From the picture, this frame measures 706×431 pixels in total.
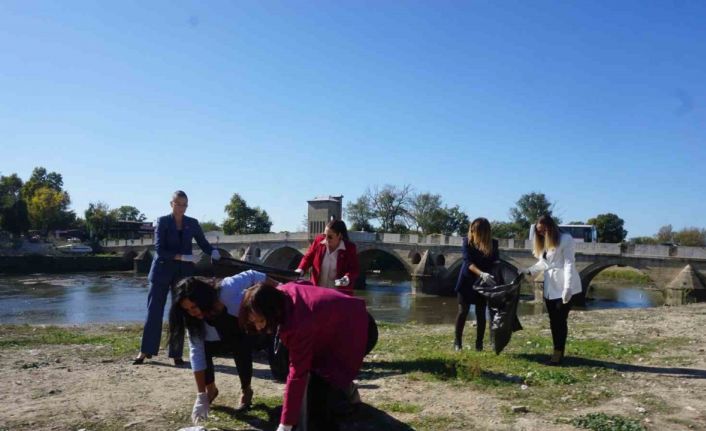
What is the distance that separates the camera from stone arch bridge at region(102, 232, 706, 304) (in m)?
29.7

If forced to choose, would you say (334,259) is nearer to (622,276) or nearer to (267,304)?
(267,304)

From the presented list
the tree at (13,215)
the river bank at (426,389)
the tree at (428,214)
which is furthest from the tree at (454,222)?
the river bank at (426,389)

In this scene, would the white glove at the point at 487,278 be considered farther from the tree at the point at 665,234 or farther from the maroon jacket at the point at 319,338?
the tree at the point at 665,234

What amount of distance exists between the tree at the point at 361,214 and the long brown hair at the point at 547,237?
66.8 m

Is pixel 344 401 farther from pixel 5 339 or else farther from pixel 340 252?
pixel 5 339

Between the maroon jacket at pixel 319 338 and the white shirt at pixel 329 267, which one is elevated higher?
the white shirt at pixel 329 267

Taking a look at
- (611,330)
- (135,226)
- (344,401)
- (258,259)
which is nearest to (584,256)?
(611,330)

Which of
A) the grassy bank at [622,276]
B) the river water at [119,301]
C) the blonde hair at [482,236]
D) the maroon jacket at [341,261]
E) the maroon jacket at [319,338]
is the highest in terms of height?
the blonde hair at [482,236]

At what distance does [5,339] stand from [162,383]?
5380 mm

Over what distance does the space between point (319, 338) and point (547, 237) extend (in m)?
3.79

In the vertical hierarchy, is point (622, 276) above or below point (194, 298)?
below

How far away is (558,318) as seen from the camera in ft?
20.2


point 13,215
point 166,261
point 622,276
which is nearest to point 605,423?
point 166,261

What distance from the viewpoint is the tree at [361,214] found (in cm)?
7400
